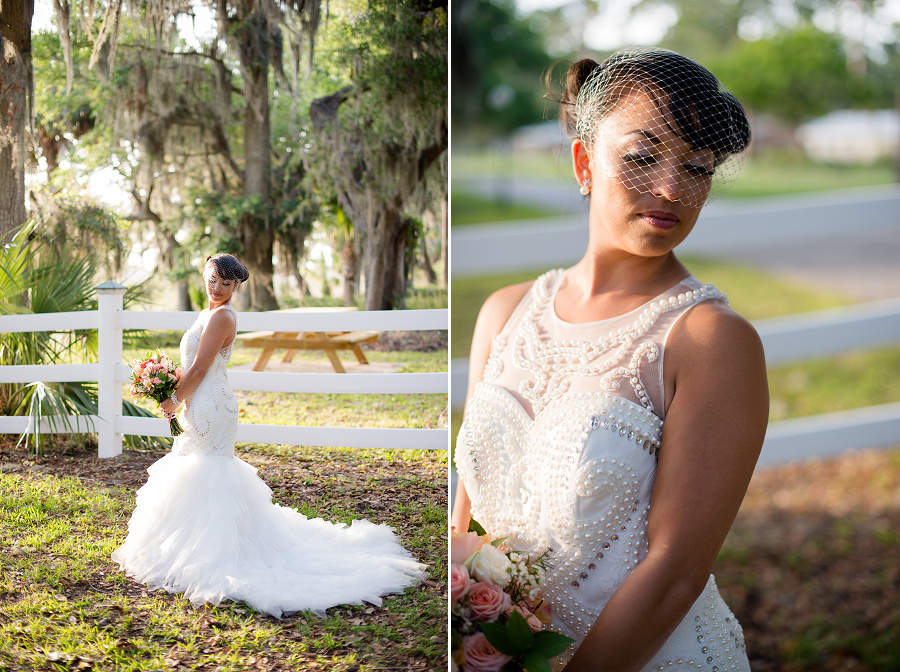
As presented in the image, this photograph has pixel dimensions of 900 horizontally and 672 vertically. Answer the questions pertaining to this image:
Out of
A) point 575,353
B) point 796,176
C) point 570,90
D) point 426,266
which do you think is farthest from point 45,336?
point 796,176

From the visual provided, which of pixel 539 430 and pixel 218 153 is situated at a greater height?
pixel 218 153

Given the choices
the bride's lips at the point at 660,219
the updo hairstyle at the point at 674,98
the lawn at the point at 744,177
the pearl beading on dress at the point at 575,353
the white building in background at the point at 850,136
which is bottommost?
the pearl beading on dress at the point at 575,353

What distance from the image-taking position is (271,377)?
48.8 inches

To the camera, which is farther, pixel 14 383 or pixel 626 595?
pixel 14 383

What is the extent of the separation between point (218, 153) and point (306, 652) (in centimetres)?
75

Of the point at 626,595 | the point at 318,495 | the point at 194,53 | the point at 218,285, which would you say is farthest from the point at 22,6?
the point at 626,595

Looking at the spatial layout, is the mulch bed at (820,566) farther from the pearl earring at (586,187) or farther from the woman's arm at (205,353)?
the woman's arm at (205,353)

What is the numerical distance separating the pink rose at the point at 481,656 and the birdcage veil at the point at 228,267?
2.04ft

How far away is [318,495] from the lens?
49.5 inches

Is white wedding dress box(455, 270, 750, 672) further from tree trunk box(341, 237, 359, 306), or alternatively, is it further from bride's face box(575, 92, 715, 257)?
tree trunk box(341, 237, 359, 306)

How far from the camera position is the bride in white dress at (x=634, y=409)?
1.18m

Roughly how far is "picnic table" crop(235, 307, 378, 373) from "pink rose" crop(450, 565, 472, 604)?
1.11 ft

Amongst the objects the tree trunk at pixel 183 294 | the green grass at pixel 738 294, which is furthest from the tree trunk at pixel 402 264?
the green grass at pixel 738 294

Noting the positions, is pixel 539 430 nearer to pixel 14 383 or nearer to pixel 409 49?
pixel 409 49
